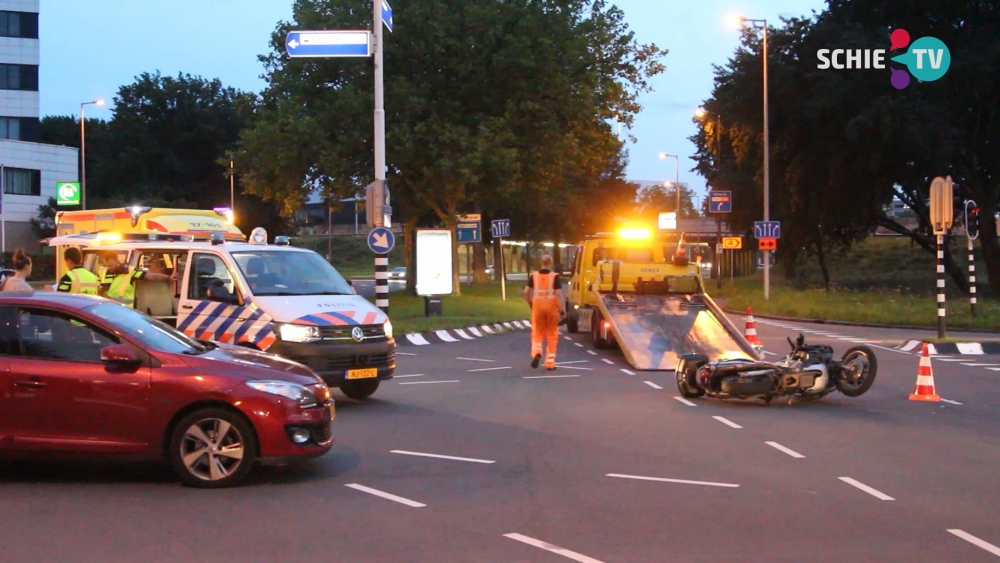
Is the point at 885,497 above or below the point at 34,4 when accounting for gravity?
below

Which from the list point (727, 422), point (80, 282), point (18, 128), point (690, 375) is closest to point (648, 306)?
point (690, 375)

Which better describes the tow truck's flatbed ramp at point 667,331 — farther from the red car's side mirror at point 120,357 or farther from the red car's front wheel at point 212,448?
the red car's side mirror at point 120,357

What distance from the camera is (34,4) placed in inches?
2628

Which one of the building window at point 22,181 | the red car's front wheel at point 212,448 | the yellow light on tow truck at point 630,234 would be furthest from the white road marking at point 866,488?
the building window at point 22,181

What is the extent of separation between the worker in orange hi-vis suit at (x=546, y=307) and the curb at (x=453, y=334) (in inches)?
249

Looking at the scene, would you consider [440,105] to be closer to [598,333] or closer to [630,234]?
[630,234]

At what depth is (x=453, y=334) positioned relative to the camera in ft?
84.7

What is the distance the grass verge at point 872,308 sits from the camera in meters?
28.2

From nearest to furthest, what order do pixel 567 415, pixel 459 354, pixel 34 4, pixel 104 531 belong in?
pixel 104 531, pixel 567 415, pixel 459 354, pixel 34 4

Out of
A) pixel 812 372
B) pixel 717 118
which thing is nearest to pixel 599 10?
pixel 717 118

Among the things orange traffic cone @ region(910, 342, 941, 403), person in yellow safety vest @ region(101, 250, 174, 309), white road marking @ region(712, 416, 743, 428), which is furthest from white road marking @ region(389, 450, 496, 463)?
orange traffic cone @ region(910, 342, 941, 403)

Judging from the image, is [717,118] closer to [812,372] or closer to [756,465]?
[812,372]

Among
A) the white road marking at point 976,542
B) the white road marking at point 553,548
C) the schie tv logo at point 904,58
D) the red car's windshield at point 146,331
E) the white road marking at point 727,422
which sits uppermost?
the schie tv logo at point 904,58

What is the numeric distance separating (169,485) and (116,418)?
68 centimetres
